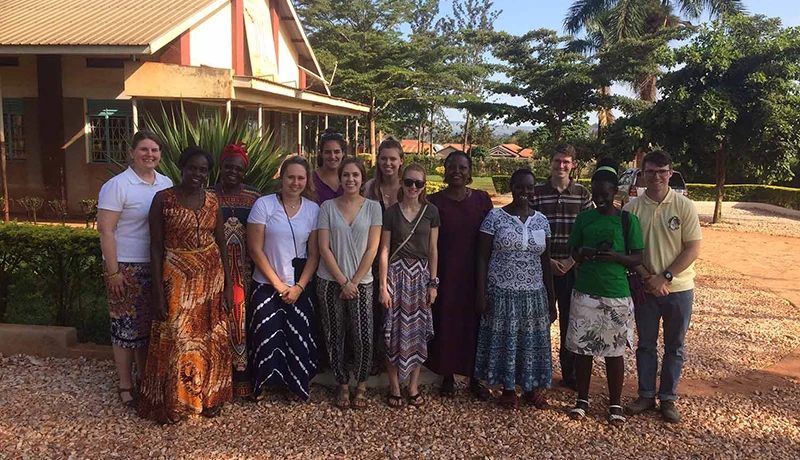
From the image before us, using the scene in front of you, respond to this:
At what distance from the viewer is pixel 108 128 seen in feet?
40.3

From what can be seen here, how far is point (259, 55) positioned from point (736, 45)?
39.5 feet

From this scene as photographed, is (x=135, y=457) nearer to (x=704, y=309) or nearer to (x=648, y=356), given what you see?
(x=648, y=356)

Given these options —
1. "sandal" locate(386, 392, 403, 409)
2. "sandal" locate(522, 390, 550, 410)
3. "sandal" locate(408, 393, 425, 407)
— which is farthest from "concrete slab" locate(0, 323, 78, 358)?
"sandal" locate(522, 390, 550, 410)

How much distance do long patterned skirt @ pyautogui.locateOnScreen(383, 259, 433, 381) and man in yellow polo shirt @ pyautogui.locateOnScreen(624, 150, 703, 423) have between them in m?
1.42

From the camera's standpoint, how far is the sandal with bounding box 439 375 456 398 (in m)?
4.23

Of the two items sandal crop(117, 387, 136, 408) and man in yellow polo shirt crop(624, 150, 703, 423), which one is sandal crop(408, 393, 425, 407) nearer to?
man in yellow polo shirt crop(624, 150, 703, 423)

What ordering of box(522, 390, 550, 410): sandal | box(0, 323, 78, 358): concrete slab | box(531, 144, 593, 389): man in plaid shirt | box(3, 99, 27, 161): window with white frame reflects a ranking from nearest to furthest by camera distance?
box(522, 390, 550, 410): sandal, box(531, 144, 593, 389): man in plaid shirt, box(0, 323, 78, 358): concrete slab, box(3, 99, 27, 161): window with white frame

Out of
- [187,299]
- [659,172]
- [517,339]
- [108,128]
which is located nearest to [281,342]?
[187,299]

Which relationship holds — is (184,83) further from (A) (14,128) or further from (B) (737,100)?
(B) (737,100)

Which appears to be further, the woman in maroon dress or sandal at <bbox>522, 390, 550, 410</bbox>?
sandal at <bbox>522, 390, 550, 410</bbox>

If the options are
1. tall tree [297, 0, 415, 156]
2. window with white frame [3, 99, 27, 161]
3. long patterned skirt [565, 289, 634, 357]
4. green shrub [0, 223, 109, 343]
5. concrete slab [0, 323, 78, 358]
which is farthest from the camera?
tall tree [297, 0, 415, 156]

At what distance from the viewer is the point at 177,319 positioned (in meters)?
3.61

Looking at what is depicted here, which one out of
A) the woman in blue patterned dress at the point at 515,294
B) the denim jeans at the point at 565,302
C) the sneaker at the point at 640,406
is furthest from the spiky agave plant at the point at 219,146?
the sneaker at the point at 640,406

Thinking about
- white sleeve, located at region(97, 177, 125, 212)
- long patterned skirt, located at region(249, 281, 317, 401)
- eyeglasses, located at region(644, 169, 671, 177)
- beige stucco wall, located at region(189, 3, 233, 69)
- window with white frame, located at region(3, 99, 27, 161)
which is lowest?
long patterned skirt, located at region(249, 281, 317, 401)
